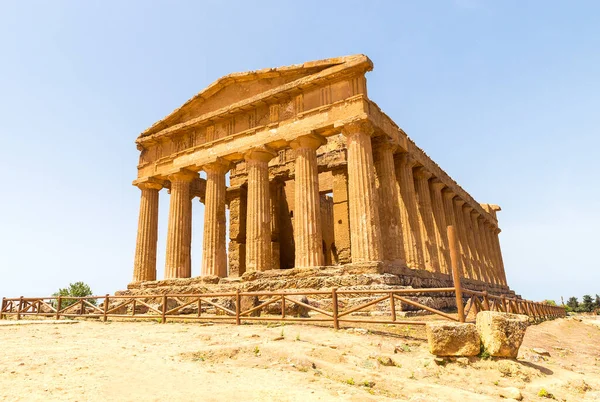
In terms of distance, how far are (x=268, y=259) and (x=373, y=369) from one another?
1113cm

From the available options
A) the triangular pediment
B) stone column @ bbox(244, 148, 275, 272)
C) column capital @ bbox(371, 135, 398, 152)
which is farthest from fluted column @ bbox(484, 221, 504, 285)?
the triangular pediment

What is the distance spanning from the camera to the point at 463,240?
88.7ft

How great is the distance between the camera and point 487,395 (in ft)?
20.3

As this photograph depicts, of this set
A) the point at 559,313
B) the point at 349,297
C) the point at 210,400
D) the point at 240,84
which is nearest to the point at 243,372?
the point at 210,400

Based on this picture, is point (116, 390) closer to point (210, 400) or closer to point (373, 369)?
point (210, 400)

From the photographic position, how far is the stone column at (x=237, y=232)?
82.0 feet

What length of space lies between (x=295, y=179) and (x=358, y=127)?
3399 millimetres

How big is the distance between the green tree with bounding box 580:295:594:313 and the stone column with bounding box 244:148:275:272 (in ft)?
167

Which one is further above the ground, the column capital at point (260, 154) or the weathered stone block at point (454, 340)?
the column capital at point (260, 154)

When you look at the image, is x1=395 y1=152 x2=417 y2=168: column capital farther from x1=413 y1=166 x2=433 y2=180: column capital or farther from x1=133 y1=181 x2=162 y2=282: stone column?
x1=133 y1=181 x2=162 y2=282: stone column

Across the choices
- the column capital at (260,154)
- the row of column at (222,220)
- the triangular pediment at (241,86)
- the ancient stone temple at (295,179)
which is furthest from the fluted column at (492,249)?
the triangular pediment at (241,86)

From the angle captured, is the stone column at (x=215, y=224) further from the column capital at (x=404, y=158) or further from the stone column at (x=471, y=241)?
the stone column at (x=471, y=241)

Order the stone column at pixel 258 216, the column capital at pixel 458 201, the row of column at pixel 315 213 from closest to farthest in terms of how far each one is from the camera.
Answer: the row of column at pixel 315 213 < the stone column at pixel 258 216 < the column capital at pixel 458 201

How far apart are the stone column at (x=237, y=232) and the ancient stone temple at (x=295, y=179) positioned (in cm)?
6
